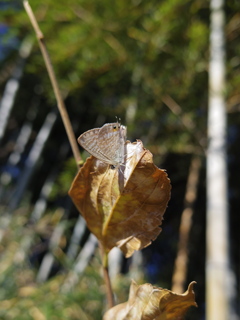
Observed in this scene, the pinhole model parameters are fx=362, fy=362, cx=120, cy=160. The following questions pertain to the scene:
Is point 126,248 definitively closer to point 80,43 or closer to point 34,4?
point 80,43

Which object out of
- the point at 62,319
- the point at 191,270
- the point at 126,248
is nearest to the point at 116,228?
the point at 126,248

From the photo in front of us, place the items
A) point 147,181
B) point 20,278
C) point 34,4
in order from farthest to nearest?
point 34,4
point 20,278
point 147,181

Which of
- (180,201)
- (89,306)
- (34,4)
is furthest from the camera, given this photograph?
(180,201)

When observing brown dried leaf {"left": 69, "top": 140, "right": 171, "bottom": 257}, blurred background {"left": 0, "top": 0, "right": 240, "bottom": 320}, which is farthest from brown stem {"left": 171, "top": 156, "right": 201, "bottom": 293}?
brown dried leaf {"left": 69, "top": 140, "right": 171, "bottom": 257}

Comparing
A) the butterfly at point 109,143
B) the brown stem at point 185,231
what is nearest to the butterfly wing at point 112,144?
the butterfly at point 109,143

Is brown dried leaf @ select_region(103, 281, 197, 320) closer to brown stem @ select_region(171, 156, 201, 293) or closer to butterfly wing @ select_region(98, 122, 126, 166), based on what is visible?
butterfly wing @ select_region(98, 122, 126, 166)

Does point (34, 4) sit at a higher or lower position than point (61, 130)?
higher
